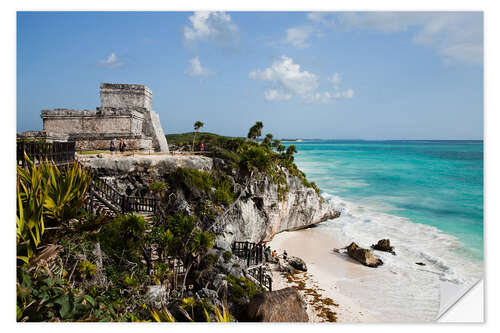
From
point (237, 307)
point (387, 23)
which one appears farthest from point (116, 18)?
point (237, 307)

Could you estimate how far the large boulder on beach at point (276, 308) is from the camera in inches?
166

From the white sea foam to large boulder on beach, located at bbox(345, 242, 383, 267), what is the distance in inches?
11.7

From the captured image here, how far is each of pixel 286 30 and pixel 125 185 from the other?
7.76m

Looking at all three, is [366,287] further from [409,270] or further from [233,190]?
[233,190]

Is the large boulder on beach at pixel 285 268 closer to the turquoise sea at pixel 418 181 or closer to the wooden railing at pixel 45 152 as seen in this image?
the turquoise sea at pixel 418 181

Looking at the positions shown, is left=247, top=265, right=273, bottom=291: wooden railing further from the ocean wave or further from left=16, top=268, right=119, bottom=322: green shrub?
left=16, top=268, right=119, bottom=322: green shrub

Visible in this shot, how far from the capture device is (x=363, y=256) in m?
10.9

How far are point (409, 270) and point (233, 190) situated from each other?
7.61 meters

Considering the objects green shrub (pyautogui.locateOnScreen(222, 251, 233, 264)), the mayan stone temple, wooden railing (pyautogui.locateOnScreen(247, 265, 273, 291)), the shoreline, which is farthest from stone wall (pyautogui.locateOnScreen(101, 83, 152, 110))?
the shoreline

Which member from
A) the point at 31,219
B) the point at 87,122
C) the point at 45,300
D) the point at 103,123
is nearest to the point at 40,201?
the point at 31,219

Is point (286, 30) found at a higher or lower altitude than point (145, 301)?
higher

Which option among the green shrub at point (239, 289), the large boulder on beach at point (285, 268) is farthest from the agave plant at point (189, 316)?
the large boulder on beach at point (285, 268)
